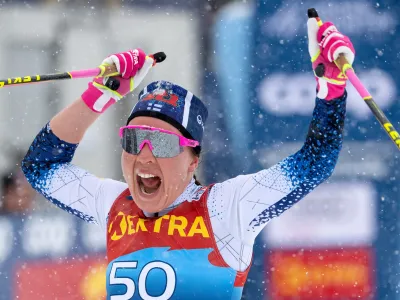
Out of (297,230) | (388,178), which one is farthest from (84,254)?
(388,178)

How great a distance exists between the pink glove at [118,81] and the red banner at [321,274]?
5.47 ft

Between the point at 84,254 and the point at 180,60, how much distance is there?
1168mm

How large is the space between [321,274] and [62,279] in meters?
1.39

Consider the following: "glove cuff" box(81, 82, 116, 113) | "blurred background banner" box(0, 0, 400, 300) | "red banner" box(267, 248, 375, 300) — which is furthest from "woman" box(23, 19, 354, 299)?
"red banner" box(267, 248, 375, 300)

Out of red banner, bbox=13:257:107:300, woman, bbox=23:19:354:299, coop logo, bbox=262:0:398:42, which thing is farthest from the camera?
coop logo, bbox=262:0:398:42

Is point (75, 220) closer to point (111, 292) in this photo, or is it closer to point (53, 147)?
point (53, 147)

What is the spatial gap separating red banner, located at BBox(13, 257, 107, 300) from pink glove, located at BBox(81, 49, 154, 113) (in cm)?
148

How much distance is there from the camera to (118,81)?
9.43 feet

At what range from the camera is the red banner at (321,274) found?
4258 millimetres

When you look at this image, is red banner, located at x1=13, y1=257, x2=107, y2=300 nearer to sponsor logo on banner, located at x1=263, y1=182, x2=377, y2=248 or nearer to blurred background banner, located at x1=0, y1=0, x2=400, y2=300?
blurred background banner, located at x1=0, y1=0, x2=400, y2=300

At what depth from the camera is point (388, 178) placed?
14.1 feet

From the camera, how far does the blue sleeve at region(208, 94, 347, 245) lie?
8.11 ft

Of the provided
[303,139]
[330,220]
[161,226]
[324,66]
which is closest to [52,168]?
[161,226]

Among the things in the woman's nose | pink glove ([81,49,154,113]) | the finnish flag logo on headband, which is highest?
pink glove ([81,49,154,113])
